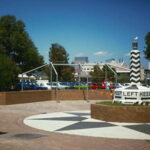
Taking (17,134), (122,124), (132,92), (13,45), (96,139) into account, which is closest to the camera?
(96,139)

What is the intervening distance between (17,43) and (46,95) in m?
15.5

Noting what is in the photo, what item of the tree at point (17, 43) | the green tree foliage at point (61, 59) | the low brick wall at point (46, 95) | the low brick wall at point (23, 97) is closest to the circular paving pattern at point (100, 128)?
the low brick wall at point (23, 97)

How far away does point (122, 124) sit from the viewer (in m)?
14.0

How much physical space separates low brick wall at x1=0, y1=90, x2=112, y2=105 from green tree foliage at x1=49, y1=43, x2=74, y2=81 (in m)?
28.9

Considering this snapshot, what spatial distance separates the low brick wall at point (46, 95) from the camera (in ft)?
82.4

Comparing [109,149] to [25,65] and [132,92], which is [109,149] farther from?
[25,65]

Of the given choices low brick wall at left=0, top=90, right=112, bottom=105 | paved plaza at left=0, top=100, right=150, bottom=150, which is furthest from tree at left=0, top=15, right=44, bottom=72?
paved plaza at left=0, top=100, right=150, bottom=150

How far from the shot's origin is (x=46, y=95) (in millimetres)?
29875

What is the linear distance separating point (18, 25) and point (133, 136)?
119 ft

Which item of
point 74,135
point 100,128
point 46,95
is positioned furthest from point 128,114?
point 46,95

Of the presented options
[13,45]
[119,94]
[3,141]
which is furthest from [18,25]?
[3,141]

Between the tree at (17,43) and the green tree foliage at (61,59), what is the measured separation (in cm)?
1533

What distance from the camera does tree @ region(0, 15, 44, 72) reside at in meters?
42.5

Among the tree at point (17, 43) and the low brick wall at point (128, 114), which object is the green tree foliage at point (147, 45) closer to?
the tree at point (17, 43)
